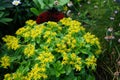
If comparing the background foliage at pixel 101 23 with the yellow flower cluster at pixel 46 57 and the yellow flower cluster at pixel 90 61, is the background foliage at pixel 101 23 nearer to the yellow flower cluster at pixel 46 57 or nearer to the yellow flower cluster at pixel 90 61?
the yellow flower cluster at pixel 90 61

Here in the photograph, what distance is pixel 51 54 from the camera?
287 centimetres

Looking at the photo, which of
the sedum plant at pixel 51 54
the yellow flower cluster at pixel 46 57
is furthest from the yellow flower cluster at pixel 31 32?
the yellow flower cluster at pixel 46 57

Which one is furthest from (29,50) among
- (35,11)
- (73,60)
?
(35,11)

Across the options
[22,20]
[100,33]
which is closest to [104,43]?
[100,33]

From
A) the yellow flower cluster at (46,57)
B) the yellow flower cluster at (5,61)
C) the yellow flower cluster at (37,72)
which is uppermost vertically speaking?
the yellow flower cluster at (5,61)

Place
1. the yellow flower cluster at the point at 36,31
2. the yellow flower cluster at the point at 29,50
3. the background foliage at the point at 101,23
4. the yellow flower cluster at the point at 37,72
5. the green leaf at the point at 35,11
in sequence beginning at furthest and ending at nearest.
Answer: the green leaf at the point at 35,11 → the background foliage at the point at 101,23 → the yellow flower cluster at the point at 36,31 → the yellow flower cluster at the point at 29,50 → the yellow flower cluster at the point at 37,72

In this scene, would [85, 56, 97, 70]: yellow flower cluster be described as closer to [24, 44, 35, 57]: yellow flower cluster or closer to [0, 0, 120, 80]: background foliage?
[0, 0, 120, 80]: background foliage

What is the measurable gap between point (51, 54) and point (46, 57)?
2.1 inches

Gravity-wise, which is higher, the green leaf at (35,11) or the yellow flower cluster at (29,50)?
the green leaf at (35,11)

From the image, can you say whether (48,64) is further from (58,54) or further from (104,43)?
(104,43)

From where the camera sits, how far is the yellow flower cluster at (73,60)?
2.86m

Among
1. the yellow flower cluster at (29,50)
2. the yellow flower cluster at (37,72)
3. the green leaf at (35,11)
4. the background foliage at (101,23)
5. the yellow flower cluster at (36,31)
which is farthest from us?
the green leaf at (35,11)

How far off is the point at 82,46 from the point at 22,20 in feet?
3.11

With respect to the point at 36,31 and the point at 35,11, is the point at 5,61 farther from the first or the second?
the point at 35,11
